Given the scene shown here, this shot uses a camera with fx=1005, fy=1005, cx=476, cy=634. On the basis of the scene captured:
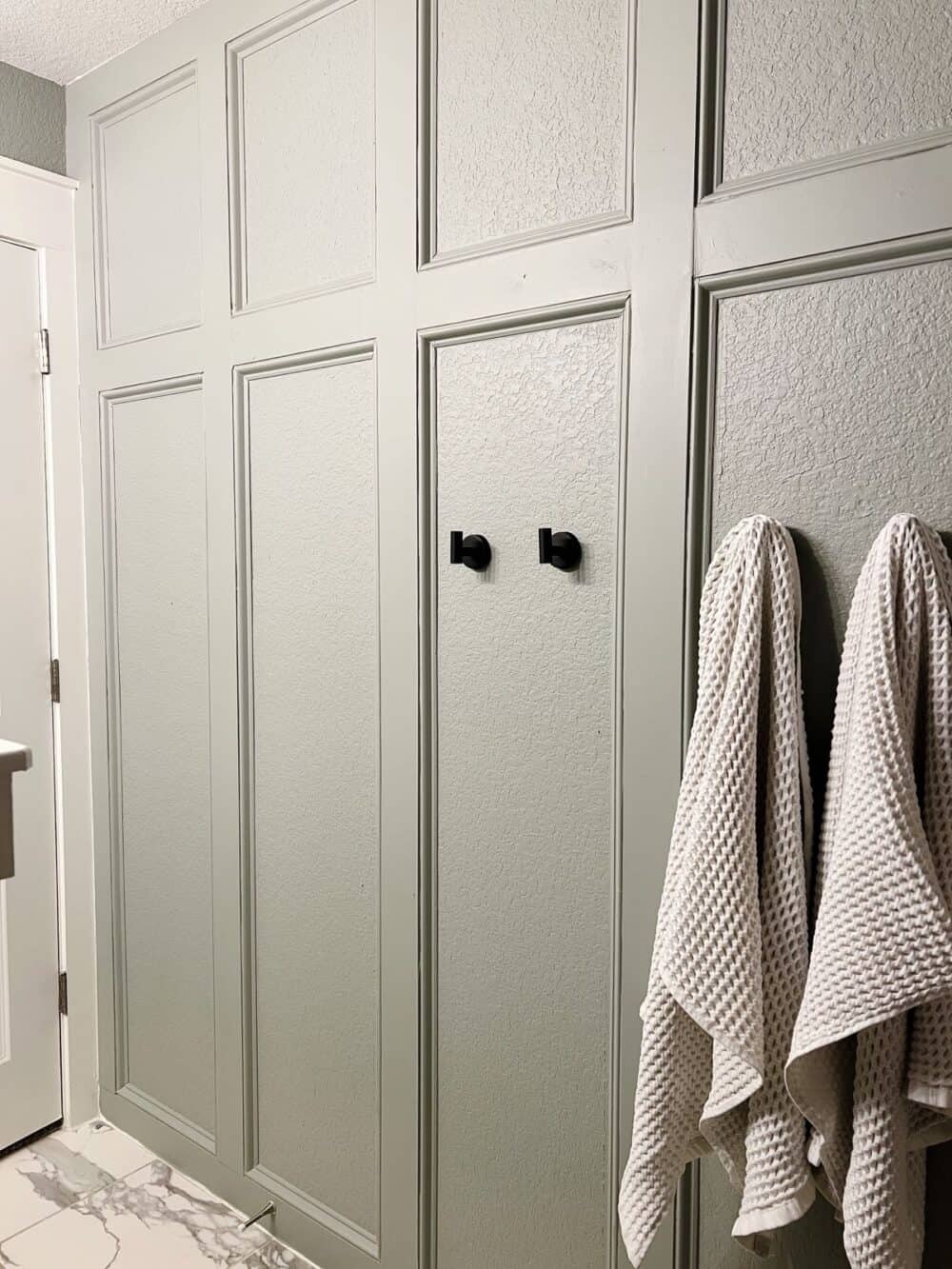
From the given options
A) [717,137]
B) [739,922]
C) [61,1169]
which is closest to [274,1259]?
[61,1169]

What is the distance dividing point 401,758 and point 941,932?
889 mm

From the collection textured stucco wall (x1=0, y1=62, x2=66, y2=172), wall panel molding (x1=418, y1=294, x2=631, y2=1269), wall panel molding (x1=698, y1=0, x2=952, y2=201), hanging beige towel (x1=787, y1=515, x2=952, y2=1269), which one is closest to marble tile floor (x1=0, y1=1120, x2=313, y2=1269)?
wall panel molding (x1=418, y1=294, x2=631, y2=1269)

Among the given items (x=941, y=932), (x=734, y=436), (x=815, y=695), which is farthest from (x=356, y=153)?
(x=941, y=932)

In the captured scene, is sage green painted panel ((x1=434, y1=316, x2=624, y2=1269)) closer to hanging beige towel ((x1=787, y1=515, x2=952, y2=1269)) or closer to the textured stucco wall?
hanging beige towel ((x1=787, y1=515, x2=952, y2=1269))

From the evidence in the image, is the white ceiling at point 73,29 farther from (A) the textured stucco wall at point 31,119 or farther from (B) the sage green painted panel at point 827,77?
(B) the sage green painted panel at point 827,77

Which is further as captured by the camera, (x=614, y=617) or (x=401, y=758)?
(x=401, y=758)

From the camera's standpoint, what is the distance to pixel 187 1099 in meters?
2.08

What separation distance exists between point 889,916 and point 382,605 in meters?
0.93

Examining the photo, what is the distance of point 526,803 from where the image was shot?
149 cm

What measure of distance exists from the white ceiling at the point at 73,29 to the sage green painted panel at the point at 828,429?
133 cm

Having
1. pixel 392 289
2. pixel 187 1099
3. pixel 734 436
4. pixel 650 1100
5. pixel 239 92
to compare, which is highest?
pixel 239 92

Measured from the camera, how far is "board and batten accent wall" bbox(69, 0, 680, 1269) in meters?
1.38

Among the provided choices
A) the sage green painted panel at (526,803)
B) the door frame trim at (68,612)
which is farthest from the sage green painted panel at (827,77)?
the door frame trim at (68,612)

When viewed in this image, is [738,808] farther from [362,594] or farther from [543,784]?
[362,594]
